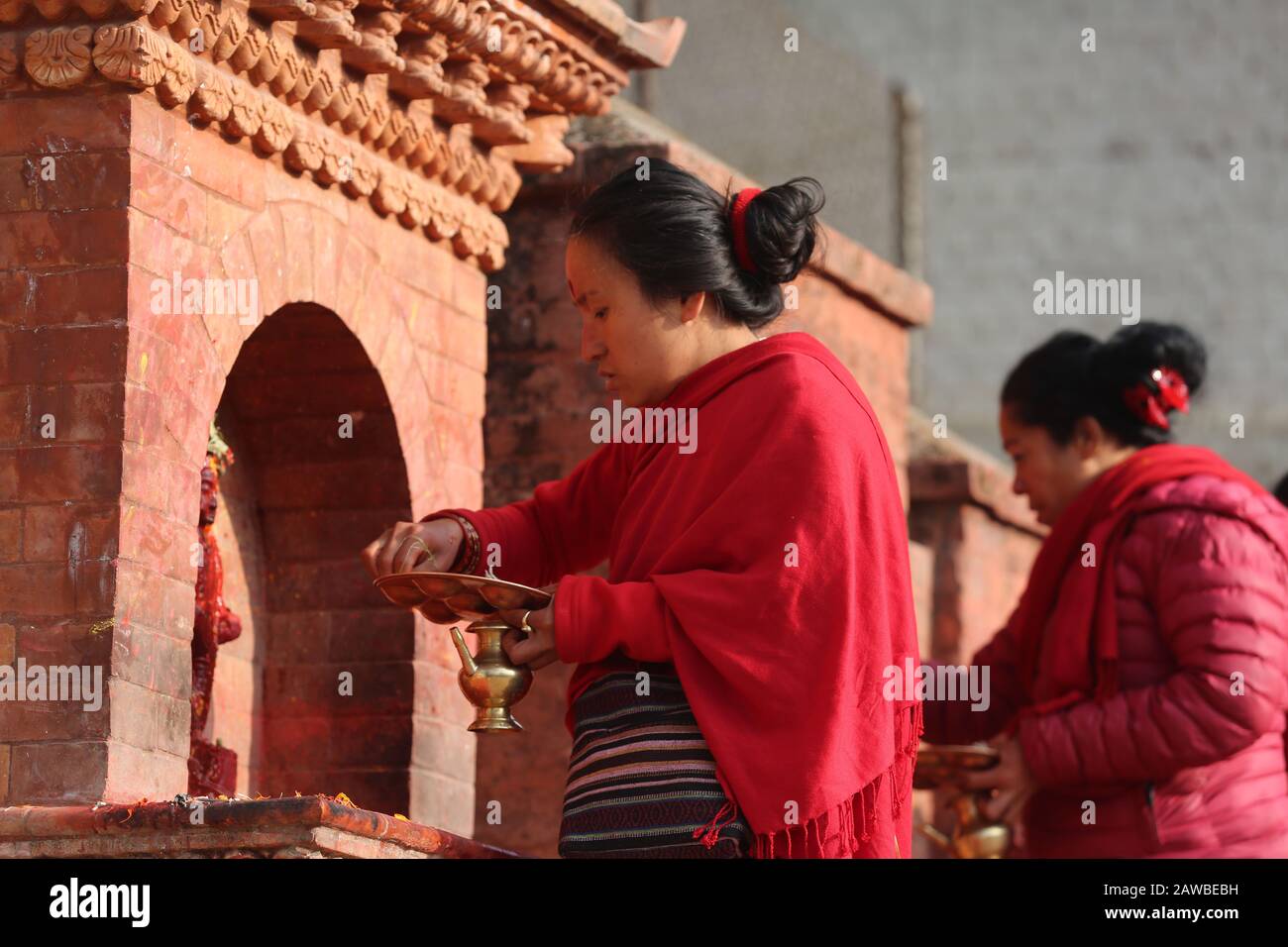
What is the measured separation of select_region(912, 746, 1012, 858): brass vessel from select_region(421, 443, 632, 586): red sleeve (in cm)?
169

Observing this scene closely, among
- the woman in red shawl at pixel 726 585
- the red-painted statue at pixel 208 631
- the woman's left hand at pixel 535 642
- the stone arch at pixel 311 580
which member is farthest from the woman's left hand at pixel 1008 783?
the woman's left hand at pixel 535 642

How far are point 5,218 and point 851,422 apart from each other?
1.78 m

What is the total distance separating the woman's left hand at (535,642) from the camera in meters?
4.07

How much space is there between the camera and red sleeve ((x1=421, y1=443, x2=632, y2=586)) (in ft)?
14.9

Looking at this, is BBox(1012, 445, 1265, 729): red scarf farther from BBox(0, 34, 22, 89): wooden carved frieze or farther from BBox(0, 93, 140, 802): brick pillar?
BBox(0, 34, 22, 89): wooden carved frieze

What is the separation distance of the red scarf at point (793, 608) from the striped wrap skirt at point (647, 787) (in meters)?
0.04

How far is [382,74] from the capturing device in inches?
217

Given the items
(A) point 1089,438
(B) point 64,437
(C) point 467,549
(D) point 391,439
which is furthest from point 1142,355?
(B) point 64,437

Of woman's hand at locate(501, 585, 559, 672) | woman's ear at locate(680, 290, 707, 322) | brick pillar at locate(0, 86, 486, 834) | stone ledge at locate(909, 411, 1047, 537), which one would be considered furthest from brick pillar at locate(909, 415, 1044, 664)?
woman's hand at locate(501, 585, 559, 672)

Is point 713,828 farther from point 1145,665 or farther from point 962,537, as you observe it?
point 962,537

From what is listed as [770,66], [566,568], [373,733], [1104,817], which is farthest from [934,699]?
[770,66]

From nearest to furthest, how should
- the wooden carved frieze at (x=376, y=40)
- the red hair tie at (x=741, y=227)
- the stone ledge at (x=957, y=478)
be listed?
1. the red hair tie at (x=741, y=227)
2. the wooden carved frieze at (x=376, y=40)
3. the stone ledge at (x=957, y=478)

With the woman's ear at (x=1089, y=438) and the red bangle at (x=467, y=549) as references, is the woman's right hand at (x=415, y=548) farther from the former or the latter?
the woman's ear at (x=1089, y=438)
